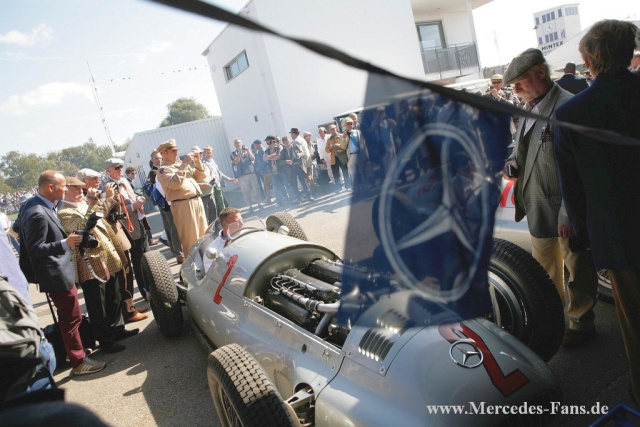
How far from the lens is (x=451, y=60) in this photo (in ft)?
72.3

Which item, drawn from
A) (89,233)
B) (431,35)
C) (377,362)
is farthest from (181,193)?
(431,35)

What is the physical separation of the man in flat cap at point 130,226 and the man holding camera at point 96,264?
1.04 ft

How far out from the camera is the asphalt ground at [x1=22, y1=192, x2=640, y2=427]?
2.52 m

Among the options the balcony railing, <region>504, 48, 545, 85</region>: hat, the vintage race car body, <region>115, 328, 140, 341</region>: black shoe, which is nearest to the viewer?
the vintage race car body

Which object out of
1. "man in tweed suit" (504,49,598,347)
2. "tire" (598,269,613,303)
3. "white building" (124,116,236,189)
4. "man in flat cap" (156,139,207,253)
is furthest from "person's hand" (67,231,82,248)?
"white building" (124,116,236,189)

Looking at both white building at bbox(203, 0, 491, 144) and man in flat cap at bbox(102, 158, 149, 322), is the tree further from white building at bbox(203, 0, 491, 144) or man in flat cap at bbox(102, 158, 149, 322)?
man in flat cap at bbox(102, 158, 149, 322)

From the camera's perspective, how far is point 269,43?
15.2m

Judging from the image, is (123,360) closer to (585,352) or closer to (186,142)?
(585,352)

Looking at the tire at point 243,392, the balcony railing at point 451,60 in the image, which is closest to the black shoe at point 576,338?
the tire at point 243,392

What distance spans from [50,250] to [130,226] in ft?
5.83

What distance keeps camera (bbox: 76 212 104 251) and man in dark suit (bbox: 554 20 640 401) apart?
3.97 meters

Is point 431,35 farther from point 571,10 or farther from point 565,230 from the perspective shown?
point 571,10

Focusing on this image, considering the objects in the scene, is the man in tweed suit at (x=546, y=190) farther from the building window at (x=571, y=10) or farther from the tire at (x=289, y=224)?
the building window at (x=571, y=10)

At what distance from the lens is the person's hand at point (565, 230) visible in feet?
8.40
